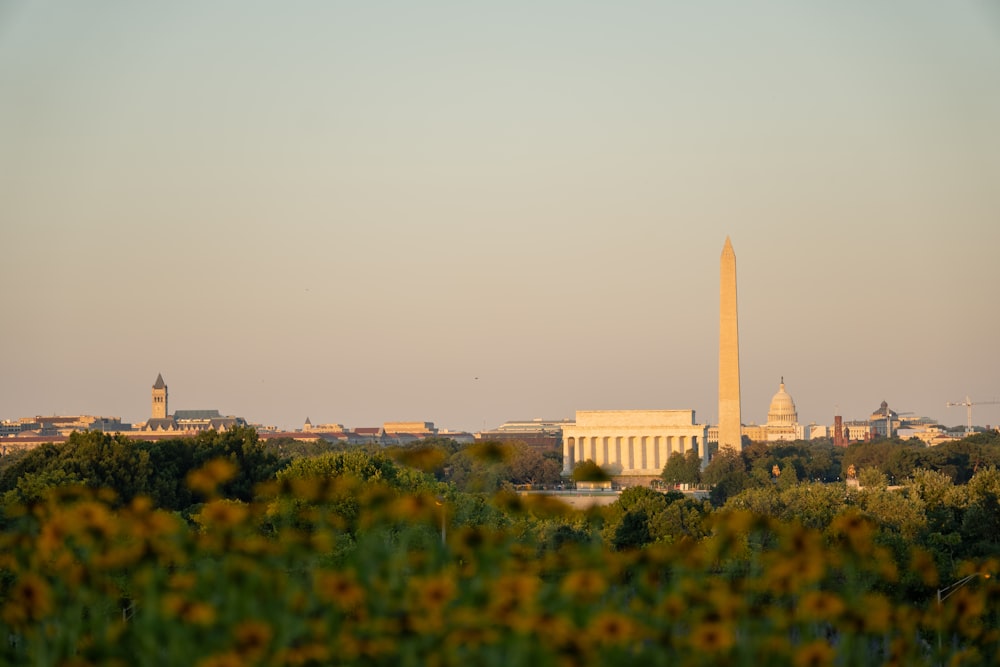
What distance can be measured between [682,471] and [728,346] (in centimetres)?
1584

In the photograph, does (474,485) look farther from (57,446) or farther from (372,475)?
(57,446)

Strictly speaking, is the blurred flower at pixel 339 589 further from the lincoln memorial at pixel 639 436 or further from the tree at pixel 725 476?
the lincoln memorial at pixel 639 436

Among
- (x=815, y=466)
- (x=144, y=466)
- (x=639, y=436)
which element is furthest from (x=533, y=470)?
(x=144, y=466)

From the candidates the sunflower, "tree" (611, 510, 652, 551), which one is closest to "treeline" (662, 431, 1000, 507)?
"tree" (611, 510, 652, 551)

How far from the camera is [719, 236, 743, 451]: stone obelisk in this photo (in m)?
109

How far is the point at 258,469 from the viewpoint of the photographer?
217 ft

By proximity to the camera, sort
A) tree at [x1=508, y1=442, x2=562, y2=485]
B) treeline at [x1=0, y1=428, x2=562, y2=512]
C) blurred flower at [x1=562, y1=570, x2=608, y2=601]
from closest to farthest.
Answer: blurred flower at [x1=562, y1=570, x2=608, y2=601]
treeline at [x1=0, y1=428, x2=562, y2=512]
tree at [x1=508, y1=442, x2=562, y2=485]

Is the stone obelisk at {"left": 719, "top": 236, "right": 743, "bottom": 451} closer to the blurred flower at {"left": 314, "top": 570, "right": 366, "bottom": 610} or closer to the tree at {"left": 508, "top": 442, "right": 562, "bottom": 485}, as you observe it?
the tree at {"left": 508, "top": 442, "right": 562, "bottom": 485}

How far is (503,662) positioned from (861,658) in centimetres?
247

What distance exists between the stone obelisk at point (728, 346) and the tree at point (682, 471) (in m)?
6.92

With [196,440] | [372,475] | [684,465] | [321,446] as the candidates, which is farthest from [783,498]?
[321,446]

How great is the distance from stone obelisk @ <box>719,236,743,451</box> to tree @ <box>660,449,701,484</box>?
6.92m

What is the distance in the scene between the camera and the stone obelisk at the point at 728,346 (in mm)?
109281

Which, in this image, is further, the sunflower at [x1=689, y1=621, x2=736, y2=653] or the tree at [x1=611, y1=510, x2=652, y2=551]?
the tree at [x1=611, y1=510, x2=652, y2=551]
